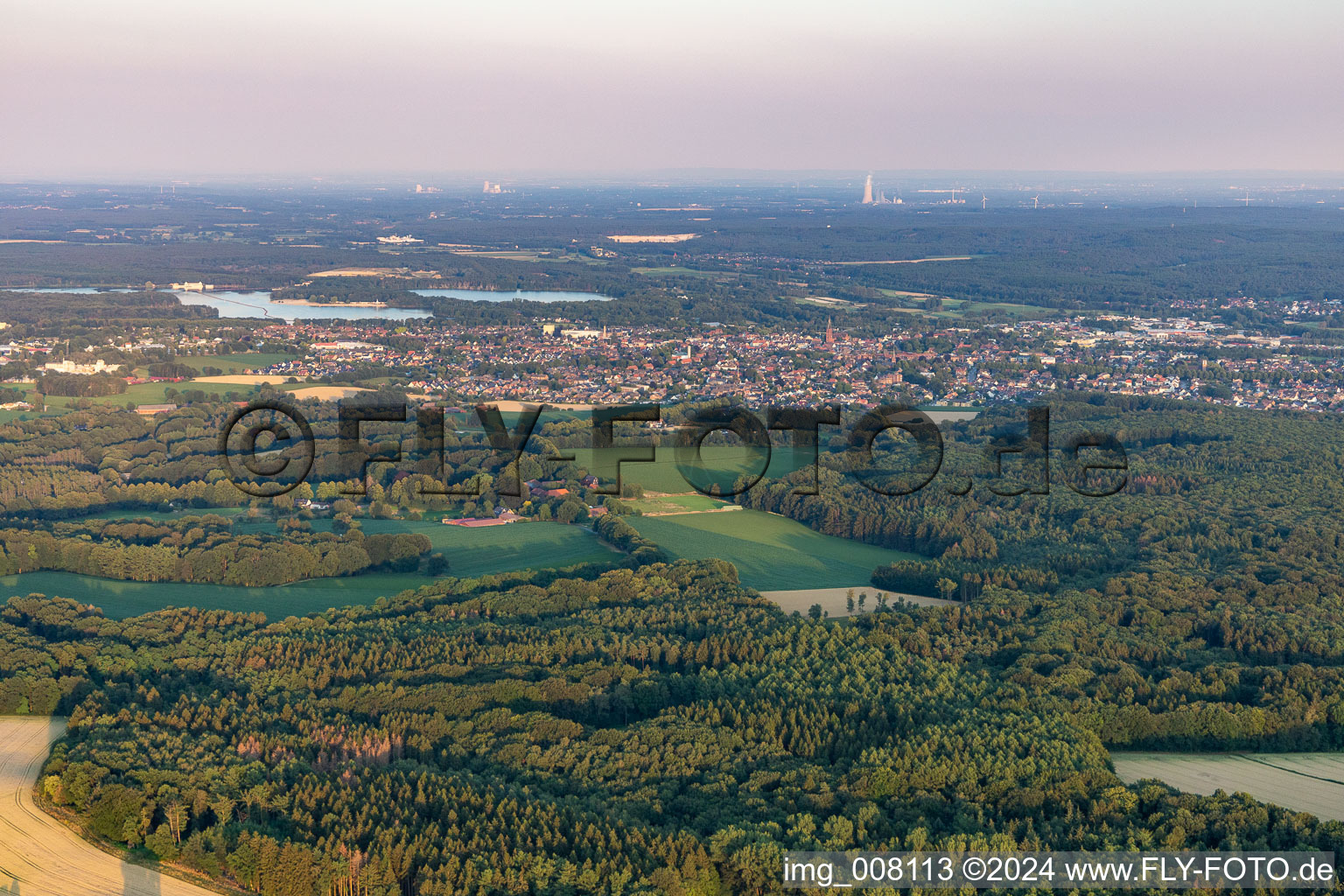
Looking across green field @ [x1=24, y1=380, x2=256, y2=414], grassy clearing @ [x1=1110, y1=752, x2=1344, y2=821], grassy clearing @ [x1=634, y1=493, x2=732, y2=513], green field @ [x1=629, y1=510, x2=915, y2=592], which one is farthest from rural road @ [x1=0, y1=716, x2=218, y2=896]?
green field @ [x1=24, y1=380, x2=256, y2=414]

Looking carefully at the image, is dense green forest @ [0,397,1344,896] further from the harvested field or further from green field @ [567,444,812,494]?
green field @ [567,444,812,494]

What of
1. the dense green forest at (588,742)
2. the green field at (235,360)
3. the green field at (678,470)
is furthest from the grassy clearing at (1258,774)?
the green field at (235,360)

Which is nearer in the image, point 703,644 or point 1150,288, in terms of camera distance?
point 703,644

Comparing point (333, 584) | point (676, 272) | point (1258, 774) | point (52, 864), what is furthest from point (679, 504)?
point (676, 272)

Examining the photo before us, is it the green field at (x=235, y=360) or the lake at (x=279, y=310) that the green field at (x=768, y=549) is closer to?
the green field at (x=235, y=360)

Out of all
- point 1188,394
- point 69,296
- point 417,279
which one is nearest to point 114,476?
point 1188,394

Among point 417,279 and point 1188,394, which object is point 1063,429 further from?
point 417,279
